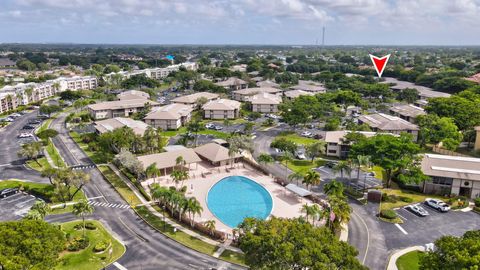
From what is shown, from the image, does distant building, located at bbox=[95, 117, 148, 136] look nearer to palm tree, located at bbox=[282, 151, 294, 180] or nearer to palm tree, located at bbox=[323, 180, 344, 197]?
palm tree, located at bbox=[282, 151, 294, 180]

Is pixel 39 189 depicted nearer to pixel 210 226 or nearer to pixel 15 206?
pixel 15 206

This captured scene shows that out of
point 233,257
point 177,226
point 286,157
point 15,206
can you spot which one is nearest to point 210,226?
point 233,257

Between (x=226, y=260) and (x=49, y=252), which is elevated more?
(x=49, y=252)

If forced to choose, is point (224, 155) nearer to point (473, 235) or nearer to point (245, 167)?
point (245, 167)

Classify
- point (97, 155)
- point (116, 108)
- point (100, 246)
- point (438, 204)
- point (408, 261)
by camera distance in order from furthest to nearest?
1. point (116, 108)
2. point (97, 155)
3. point (438, 204)
4. point (100, 246)
5. point (408, 261)

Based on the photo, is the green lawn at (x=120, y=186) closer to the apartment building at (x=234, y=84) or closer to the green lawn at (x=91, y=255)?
the green lawn at (x=91, y=255)

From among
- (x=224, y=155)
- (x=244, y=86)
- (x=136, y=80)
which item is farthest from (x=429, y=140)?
(x=136, y=80)

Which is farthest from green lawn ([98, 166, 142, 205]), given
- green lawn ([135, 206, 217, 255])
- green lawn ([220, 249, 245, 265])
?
green lawn ([220, 249, 245, 265])
